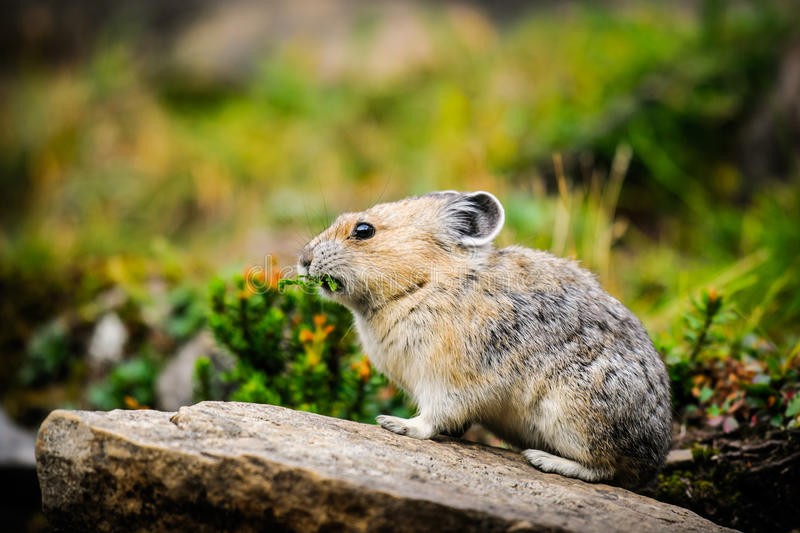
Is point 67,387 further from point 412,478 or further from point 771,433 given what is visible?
point 771,433

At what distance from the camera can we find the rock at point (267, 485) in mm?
3570

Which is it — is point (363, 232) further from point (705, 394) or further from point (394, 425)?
point (705, 394)

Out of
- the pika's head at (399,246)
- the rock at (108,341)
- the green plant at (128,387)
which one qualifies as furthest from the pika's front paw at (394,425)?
the rock at (108,341)

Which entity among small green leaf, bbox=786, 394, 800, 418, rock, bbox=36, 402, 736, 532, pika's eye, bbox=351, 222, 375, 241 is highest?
pika's eye, bbox=351, 222, 375, 241

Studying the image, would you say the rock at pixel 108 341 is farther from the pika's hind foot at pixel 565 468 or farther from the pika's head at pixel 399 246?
the pika's hind foot at pixel 565 468

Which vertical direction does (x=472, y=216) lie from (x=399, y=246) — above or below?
above

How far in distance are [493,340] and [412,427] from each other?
76 cm

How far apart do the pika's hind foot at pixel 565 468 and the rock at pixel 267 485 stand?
333mm

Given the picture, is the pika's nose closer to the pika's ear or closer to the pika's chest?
the pika's chest

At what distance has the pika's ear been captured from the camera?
4.96 meters

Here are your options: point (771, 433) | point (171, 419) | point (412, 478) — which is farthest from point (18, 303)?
point (771, 433)

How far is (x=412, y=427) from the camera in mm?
4664

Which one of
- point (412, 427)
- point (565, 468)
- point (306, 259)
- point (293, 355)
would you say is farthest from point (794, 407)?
point (293, 355)

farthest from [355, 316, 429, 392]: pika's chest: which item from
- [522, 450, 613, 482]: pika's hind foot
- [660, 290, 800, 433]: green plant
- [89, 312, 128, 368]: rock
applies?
[89, 312, 128, 368]: rock
